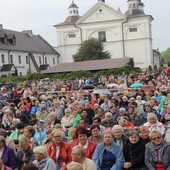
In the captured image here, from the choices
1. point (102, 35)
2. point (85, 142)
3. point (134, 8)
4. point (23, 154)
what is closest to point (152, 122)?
point (85, 142)

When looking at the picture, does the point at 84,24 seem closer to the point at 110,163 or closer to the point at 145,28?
the point at 145,28

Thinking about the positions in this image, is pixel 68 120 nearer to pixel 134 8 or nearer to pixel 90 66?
pixel 90 66

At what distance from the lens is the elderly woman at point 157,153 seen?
7980mm

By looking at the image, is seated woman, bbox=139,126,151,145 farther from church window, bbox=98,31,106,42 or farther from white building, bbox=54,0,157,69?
church window, bbox=98,31,106,42

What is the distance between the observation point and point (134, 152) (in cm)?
844

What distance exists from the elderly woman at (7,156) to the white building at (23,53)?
50900mm

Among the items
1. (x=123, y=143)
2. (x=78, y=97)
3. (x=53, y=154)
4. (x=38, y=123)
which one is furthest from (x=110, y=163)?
(x=78, y=97)

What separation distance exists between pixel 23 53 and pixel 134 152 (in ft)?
198

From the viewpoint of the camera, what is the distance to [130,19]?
2837 inches

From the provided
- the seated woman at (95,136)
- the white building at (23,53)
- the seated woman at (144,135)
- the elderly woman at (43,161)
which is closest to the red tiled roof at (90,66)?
the white building at (23,53)

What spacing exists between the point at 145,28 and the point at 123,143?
64.3 m

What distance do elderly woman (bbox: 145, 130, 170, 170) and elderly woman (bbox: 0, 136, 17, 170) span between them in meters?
2.79

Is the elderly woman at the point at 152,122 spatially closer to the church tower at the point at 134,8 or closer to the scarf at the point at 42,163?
the scarf at the point at 42,163

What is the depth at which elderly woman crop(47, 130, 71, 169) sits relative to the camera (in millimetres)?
8812
